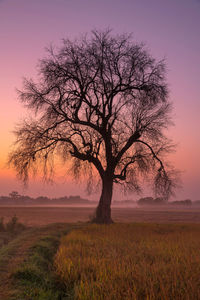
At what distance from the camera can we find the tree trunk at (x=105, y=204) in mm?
19000

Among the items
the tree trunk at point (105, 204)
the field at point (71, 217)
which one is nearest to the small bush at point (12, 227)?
the field at point (71, 217)

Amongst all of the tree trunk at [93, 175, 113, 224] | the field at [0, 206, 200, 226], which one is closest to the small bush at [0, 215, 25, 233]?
the field at [0, 206, 200, 226]

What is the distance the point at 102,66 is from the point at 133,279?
16.3 m

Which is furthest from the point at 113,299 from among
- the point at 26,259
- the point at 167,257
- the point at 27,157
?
the point at 27,157

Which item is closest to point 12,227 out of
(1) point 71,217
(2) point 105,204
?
(2) point 105,204

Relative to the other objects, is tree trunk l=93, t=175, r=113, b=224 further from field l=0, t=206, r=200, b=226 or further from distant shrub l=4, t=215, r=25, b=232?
distant shrub l=4, t=215, r=25, b=232

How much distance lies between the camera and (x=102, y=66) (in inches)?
737

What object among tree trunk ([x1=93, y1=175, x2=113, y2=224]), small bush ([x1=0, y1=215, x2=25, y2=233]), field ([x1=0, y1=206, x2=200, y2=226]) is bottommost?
field ([x1=0, y1=206, x2=200, y2=226])

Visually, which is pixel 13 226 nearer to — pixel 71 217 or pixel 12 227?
pixel 12 227

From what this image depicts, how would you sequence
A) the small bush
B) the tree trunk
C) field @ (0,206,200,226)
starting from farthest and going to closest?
field @ (0,206,200,226), the tree trunk, the small bush

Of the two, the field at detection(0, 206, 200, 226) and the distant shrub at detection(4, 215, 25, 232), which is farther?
the field at detection(0, 206, 200, 226)

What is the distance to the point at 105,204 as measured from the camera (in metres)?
19.0

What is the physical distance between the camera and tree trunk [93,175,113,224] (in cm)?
1900

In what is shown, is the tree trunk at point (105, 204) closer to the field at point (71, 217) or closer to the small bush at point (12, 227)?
the field at point (71, 217)
